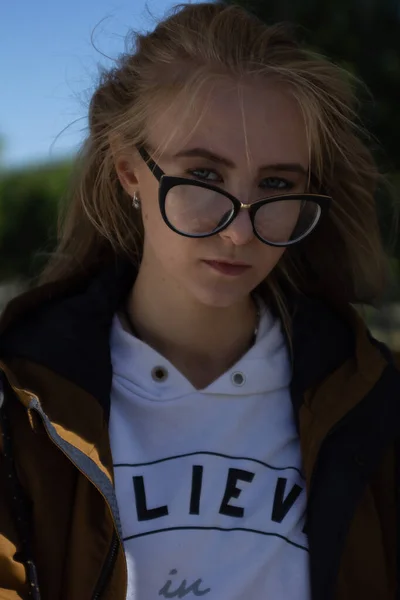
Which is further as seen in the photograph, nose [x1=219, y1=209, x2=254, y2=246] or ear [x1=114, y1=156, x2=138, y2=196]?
ear [x1=114, y1=156, x2=138, y2=196]

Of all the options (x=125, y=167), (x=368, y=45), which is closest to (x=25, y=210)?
(x=368, y=45)

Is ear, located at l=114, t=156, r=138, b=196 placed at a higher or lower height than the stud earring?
higher

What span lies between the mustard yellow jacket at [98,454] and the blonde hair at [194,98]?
0.17m

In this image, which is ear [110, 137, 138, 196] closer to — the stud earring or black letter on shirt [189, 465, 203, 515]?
the stud earring

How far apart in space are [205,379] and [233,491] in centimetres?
25

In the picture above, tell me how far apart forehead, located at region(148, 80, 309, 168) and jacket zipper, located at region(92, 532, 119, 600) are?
70cm

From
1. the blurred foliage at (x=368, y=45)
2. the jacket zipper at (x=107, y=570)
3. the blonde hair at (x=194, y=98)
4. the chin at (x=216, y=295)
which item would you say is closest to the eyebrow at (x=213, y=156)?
the blonde hair at (x=194, y=98)

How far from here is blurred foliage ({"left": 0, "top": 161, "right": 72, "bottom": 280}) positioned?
435cm

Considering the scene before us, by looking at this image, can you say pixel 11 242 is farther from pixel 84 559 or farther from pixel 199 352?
pixel 84 559

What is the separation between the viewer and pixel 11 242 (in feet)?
15.8

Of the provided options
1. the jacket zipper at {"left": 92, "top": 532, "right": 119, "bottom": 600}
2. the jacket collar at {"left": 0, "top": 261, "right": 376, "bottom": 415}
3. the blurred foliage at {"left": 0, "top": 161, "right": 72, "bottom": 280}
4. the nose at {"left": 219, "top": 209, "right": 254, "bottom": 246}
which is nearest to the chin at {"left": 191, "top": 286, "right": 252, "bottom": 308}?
the nose at {"left": 219, "top": 209, "right": 254, "bottom": 246}

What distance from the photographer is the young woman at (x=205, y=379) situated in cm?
134

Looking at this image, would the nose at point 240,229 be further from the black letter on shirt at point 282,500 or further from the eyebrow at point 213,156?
the black letter on shirt at point 282,500

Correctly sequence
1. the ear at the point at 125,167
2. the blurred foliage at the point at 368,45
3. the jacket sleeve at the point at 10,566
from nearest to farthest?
the jacket sleeve at the point at 10,566 < the ear at the point at 125,167 < the blurred foliage at the point at 368,45
